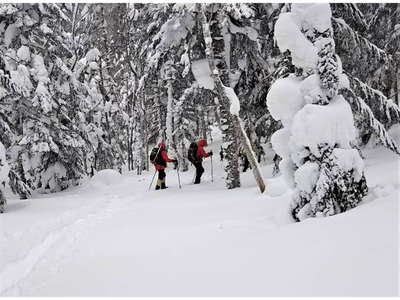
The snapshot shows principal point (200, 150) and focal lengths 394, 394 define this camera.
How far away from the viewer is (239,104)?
11195mm

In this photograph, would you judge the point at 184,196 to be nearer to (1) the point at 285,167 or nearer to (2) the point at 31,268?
(1) the point at 285,167

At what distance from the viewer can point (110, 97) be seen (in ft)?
90.3

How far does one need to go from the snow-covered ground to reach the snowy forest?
0.09 meters

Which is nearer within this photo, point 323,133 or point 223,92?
point 323,133

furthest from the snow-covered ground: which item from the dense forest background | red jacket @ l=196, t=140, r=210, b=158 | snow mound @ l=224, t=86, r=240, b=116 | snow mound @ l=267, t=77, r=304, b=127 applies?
red jacket @ l=196, t=140, r=210, b=158

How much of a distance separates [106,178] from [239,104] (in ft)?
31.7

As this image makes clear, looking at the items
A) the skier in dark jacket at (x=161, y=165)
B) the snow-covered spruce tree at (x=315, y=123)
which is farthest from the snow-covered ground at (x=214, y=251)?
the skier in dark jacket at (x=161, y=165)

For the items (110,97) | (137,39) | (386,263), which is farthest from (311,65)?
(110,97)

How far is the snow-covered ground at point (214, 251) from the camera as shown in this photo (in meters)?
4.04

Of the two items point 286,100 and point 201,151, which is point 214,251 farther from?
point 201,151

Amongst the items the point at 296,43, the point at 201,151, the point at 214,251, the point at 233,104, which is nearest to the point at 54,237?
the point at 214,251

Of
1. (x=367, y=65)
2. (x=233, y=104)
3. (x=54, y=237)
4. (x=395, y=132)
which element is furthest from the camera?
(x=367, y=65)

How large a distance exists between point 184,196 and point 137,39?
42.7ft

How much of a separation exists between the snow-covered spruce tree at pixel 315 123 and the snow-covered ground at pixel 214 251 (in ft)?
A: 1.73
